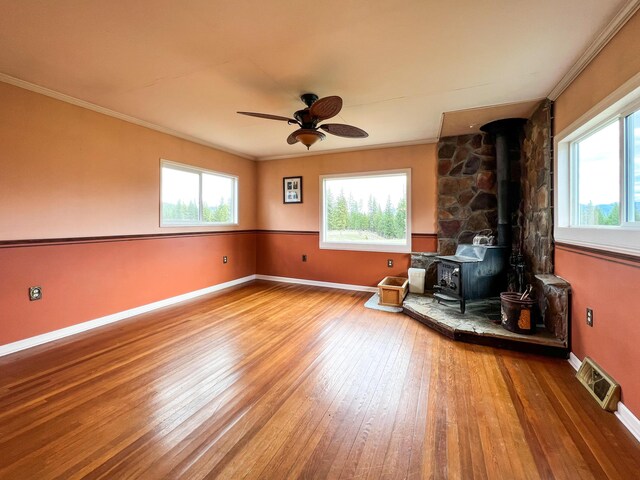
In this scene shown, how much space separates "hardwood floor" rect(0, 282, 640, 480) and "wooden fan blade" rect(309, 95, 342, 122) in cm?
219

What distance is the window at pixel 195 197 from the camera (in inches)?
167

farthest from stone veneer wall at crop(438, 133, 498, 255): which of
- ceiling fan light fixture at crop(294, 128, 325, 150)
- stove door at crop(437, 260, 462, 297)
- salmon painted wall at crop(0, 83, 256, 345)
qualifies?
salmon painted wall at crop(0, 83, 256, 345)

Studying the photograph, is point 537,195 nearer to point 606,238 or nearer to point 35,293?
point 606,238

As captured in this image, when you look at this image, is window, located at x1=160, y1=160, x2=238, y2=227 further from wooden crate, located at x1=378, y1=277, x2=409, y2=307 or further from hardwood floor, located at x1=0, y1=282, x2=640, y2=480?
wooden crate, located at x1=378, y1=277, x2=409, y2=307

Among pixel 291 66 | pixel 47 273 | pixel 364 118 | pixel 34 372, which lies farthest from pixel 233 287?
pixel 291 66

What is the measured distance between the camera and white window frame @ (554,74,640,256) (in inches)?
70.9

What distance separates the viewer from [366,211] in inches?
201

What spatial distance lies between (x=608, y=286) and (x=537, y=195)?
1.55 m

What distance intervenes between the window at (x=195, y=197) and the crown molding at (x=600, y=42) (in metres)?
4.68

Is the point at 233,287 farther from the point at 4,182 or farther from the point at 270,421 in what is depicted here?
the point at 270,421

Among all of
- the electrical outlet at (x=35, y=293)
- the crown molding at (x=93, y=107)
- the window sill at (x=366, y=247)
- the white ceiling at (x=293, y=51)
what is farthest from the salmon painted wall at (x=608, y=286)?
the electrical outlet at (x=35, y=293)

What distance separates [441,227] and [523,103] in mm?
1887

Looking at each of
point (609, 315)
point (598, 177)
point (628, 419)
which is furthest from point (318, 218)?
point (628, 419)

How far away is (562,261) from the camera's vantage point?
273 centimetres
